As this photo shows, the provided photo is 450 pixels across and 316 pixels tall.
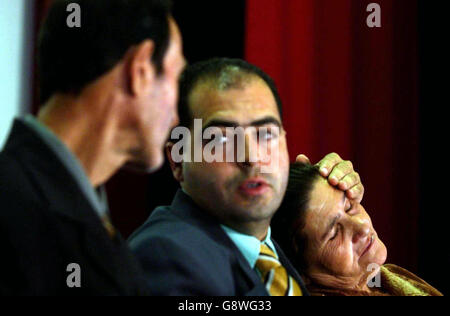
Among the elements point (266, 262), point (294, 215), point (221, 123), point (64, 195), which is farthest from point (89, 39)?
point (294, 215)

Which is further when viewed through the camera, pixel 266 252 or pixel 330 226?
pixel 330 226

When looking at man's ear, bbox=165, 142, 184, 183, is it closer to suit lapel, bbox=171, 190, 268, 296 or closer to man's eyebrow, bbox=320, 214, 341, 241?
suit lapel, bbox=171, 190, 268, 296

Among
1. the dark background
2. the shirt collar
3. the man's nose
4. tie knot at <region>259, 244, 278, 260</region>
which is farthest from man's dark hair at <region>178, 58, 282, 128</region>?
the dark background

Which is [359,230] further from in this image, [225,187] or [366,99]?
[366,99]

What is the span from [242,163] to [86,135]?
29 cm

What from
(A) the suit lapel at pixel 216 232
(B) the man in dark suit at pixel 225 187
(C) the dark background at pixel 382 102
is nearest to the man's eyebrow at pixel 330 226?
(B) the man in dark suit at pixel 225 187

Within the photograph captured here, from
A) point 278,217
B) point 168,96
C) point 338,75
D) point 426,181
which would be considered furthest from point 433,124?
point 168,96

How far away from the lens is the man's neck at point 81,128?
69cm

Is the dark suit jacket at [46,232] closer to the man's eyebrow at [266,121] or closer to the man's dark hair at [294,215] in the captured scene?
the man's eyebrow at [266,121]

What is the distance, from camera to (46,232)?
65 centimetres

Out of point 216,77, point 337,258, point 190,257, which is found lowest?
point 337,258

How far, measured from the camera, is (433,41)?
79.2 inches

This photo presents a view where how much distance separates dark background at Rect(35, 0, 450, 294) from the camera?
78.7 inches
